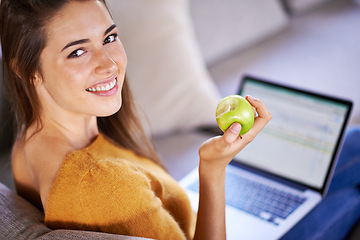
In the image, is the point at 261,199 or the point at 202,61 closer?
the point at 261,199

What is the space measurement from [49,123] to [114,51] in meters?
0.22

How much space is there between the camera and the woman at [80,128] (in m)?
0.90

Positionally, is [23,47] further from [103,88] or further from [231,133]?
[231,133]

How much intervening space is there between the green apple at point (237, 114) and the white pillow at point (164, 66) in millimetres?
→ 785

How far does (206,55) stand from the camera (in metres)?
2.26

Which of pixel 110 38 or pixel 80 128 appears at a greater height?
pixel 110 38

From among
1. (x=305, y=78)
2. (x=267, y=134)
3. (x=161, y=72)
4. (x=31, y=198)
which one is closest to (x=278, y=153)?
(x=267, y=134)

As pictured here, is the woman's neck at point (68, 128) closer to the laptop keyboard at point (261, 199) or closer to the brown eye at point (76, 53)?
the brown eye at point (76, 53)

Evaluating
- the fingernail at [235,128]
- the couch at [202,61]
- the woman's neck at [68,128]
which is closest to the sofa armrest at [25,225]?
the couch at [202,61]

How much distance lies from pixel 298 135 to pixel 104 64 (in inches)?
26.5

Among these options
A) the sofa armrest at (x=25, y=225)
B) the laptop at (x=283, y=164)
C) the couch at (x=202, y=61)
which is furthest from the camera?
the couch at (x=202, y=61)

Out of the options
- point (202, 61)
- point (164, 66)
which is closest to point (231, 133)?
point (164, 66)

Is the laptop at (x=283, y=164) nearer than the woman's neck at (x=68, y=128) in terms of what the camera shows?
No

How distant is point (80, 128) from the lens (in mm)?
1074
